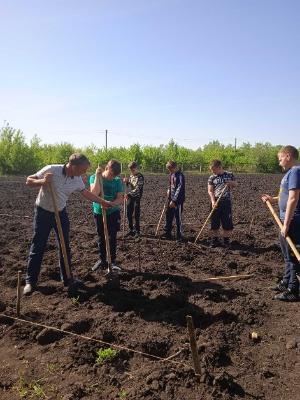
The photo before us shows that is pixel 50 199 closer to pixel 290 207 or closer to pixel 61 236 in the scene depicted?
pixel 61 236

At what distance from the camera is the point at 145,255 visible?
25.4ft

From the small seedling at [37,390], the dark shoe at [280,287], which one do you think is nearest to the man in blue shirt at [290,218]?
the dark shoe at [280,287]

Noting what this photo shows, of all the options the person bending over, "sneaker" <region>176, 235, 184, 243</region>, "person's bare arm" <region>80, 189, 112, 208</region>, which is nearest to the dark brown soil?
the person bending over

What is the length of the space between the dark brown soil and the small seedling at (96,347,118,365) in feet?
0.13

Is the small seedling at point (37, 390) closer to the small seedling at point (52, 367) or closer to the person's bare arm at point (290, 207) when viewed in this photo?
the small seedling at point (52, 367)

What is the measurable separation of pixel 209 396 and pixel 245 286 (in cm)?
295

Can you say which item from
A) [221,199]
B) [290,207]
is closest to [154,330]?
[290,207]

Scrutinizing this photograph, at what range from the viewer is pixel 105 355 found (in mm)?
3959

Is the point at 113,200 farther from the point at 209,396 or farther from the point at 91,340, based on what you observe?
the point at 209,396

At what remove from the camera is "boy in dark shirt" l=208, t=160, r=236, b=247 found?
8328 millimetres

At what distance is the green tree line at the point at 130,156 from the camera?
38.7 m

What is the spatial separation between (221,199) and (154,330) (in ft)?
14.3

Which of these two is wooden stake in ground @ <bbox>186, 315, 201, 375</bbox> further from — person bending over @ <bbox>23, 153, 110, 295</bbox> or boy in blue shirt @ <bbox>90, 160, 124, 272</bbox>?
boy in blue shirt @ <bbox>90, 160, 124, 272</bbox>

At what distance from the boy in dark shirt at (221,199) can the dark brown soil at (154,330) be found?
0.69m
